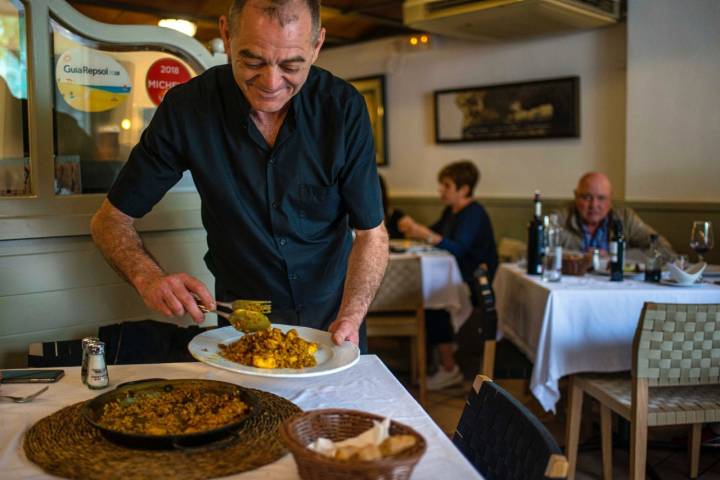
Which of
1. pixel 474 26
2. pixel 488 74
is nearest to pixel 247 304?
pixel 474 26

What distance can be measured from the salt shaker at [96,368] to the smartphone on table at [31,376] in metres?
0.12

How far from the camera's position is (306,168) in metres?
1.90

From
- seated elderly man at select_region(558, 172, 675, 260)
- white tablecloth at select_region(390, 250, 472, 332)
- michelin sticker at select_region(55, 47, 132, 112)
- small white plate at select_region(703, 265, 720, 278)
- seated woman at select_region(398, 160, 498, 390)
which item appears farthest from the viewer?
seated woman at select_region(398, 160, 498, 390)

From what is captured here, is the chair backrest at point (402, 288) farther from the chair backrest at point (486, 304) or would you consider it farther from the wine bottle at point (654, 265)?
the wine bottle at point (654, 265)

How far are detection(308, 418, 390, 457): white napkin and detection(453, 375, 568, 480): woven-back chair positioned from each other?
0.23m

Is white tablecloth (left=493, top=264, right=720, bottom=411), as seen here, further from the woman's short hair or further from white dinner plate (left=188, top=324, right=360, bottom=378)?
the woman's short hair

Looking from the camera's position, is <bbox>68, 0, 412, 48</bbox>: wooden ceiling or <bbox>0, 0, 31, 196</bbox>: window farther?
<bbox>68, 0, 412, 48</bbox>: wooden ceiling

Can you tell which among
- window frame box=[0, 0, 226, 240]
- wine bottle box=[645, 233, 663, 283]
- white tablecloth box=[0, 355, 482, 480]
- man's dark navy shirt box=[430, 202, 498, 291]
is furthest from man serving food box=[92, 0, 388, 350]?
man's dark navy shirt box=[430, 202, 498, 291]

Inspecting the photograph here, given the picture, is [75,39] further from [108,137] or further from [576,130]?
[576,130]

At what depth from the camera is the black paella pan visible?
116 centimetres

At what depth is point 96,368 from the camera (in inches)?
60.8

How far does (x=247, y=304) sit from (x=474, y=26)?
4.23 meters

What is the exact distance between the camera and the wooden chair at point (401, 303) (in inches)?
167

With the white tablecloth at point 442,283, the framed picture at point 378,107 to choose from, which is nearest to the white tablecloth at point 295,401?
the white tablecloth at point 442,283
